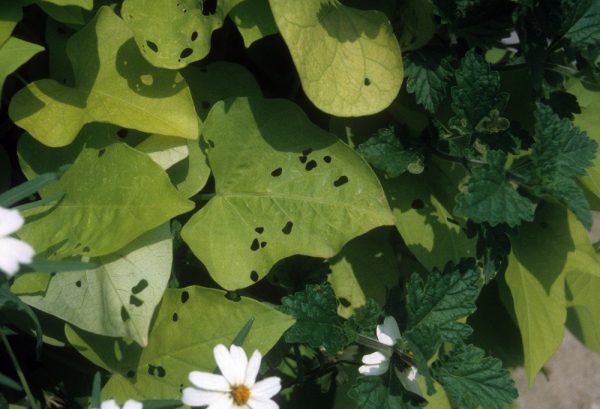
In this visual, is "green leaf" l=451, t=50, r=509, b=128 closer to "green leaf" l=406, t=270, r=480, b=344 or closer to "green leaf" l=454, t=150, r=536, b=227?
"green leaf" l=454, t=150, r=536, b=227

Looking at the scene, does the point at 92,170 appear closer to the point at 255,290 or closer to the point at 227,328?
the point at 227,328

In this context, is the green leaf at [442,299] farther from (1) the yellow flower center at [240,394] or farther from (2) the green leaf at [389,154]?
(1) the yellow flower center at [240,394]

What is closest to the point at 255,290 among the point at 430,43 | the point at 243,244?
the point at 243,244

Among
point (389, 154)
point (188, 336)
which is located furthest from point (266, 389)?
point (389, 154)

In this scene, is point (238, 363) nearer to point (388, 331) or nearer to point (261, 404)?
point (261, 404)

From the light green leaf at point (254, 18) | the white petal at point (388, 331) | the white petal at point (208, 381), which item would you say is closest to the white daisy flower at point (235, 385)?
the white petal at point (208, 381)

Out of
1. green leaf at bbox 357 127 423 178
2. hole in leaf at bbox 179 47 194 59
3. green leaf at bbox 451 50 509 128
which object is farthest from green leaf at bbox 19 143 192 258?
green leaf at bbox 451 50 509 128
